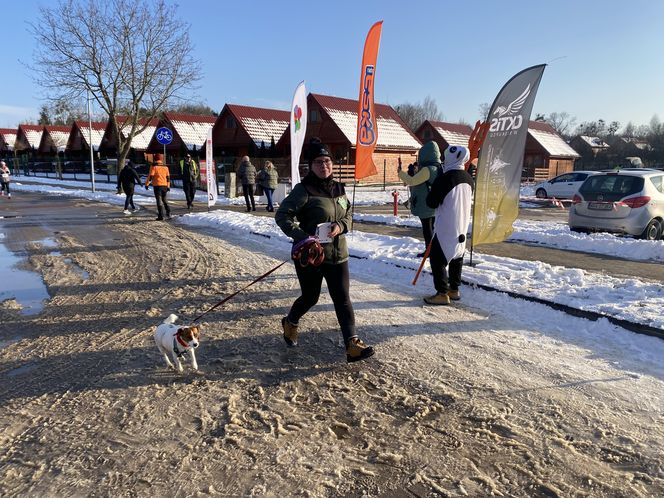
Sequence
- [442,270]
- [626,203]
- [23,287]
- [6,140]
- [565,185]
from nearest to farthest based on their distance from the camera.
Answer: [442,270]
[23,287]
[626,203]
[565,185]
[6,140]

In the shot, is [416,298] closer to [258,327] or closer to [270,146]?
[258,327]

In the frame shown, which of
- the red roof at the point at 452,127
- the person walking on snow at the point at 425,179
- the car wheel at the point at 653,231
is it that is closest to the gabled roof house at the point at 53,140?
the red roof at the point at 452,127

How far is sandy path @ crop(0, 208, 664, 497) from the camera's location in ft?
8.36

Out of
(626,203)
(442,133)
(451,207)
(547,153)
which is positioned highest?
(442,133)

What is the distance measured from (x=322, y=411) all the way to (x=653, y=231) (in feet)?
31.8

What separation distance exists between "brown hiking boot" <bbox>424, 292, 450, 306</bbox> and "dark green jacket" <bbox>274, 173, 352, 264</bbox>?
6.40ft

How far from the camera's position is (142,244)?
31.7ft

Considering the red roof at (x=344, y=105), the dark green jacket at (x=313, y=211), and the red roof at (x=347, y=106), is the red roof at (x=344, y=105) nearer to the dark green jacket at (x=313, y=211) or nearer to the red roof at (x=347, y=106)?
the red roof at (x=347, y=106)

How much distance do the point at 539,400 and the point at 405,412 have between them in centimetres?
99

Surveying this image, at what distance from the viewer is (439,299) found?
18.2ft

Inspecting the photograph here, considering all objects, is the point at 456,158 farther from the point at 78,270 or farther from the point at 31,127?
the point at 31,127

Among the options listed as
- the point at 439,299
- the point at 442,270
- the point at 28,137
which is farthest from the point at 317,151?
the point at 28,137

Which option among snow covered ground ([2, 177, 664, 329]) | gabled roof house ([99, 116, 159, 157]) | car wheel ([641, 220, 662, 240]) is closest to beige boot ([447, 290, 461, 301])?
snow covered ground ([2, 177, 664, 329])

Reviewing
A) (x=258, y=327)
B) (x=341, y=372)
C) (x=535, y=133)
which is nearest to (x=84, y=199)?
(x=258, y=327)
